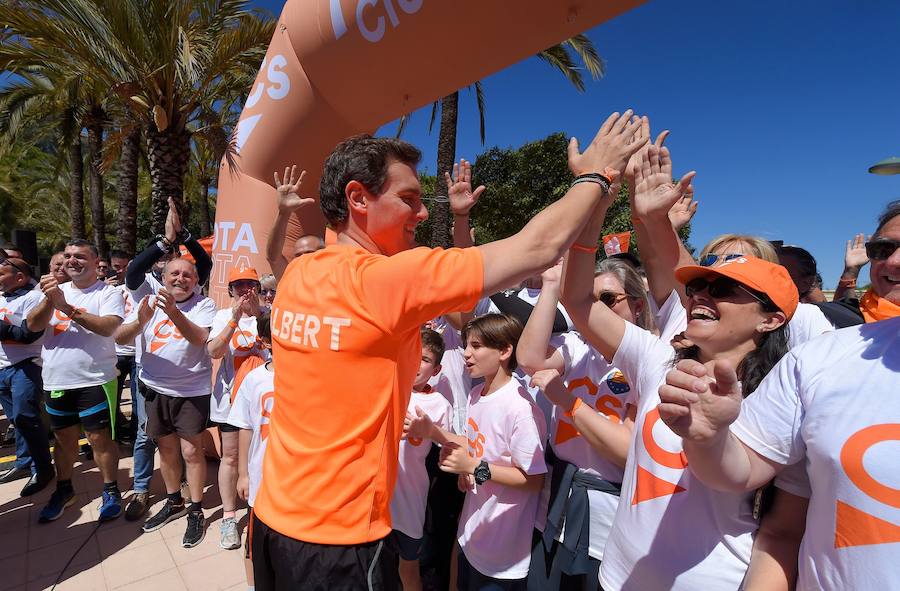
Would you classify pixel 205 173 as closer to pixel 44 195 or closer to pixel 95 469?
pixel 95 469

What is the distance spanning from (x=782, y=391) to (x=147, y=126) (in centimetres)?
806

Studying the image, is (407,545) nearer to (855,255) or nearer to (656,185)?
(656,185)

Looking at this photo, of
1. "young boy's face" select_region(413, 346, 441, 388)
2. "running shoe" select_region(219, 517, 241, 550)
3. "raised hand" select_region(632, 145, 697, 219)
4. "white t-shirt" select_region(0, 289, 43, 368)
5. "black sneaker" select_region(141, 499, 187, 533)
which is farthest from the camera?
"white t-shirt" select_region(0, 289, 43, 368)

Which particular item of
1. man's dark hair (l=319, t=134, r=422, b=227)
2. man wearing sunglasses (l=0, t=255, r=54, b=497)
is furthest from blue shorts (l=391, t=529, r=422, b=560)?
man wearing sunglasses (l=0, t=255, r=54, b=497)

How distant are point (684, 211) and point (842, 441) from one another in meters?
1.36

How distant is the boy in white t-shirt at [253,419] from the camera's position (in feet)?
8.30

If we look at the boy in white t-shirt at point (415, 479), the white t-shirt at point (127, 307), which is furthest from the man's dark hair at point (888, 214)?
the white t-shirt at point (127, 307)

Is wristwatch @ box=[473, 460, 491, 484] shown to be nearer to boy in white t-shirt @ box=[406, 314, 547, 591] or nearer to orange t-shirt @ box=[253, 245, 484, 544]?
boy in white t-shirt @ box=[406, 314, 547, 591]

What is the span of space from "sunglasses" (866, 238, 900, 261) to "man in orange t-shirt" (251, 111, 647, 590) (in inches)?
31.1

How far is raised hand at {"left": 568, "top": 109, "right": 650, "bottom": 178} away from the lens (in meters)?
1.38

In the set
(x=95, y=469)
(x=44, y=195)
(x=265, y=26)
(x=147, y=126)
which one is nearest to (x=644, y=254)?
(x=95, y=469)

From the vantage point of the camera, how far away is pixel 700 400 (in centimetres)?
96

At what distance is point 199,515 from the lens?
3527 mm

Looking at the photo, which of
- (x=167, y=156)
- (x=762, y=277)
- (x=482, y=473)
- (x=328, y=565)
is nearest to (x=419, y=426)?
(x=482, y=473)
